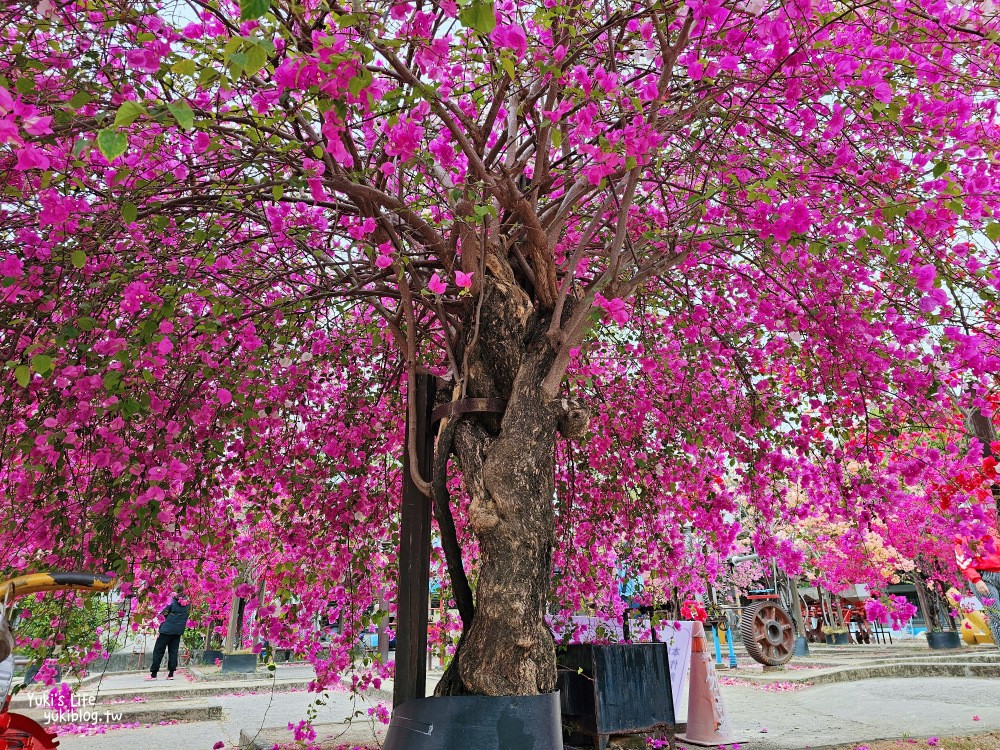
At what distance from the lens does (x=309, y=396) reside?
5.32 metres

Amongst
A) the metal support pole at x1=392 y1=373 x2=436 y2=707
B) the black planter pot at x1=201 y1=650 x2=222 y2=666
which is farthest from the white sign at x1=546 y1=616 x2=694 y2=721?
the black planter pot at x1=201 y1=650 x2=222 y2=666

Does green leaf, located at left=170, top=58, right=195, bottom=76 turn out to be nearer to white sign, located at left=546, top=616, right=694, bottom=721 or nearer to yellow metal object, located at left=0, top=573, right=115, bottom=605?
yellow metal object, located at left=0, top=573, right=115, bottom=605

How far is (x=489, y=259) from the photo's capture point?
12.0ft

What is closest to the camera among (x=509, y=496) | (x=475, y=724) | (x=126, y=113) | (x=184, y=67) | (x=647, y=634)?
(x=126, y=113)

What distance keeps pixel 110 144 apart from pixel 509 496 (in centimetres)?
220

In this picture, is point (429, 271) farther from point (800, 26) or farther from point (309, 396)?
point (800, 26)

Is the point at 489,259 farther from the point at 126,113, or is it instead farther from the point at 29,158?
the point at 126,113

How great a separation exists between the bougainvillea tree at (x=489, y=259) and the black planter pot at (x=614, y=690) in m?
0.50

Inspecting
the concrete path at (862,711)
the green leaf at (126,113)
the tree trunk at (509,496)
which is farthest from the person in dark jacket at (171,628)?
the green leaf at (126,113)

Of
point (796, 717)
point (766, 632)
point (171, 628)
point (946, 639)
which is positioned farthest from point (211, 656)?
point (946, 639)

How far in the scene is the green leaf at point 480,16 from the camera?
1.85 metres

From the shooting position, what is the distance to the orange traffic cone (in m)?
5.99

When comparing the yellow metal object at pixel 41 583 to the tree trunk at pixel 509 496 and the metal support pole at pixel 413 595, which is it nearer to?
the metal support pole at pixel 413 595

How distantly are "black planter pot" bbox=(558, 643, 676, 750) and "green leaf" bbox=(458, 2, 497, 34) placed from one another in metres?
4.51
